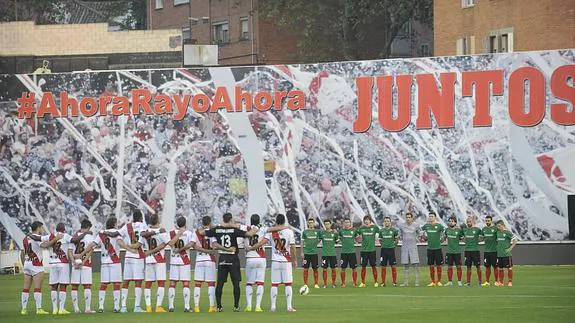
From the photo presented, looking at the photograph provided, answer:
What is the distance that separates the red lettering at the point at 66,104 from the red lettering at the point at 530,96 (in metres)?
17.3

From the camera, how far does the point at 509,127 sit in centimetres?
5244

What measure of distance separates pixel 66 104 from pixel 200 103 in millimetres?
5588

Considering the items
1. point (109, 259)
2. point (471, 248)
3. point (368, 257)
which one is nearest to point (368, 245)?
point (368, 257)

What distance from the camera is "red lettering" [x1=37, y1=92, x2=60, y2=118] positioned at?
187ft

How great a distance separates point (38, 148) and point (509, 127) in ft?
61.8

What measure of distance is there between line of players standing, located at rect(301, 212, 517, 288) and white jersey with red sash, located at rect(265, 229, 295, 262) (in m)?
8.68

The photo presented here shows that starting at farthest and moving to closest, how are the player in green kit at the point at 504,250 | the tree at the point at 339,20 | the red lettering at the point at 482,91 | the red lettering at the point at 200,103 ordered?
the tree at the point at 339,20
the red lettering at the point at 200,103
the red lettering at the point at 482,91
the player in green kit at the point at 504,250

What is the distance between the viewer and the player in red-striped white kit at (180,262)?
3328 cm

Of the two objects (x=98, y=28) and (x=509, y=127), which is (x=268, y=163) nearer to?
(x=509, y=127)

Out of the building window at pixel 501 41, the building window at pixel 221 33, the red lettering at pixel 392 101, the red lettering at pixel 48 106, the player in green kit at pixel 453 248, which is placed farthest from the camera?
the building window at pixel 221 33

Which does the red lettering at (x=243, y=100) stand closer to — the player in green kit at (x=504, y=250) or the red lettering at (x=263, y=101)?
the red lettering at (x=263, y=101)

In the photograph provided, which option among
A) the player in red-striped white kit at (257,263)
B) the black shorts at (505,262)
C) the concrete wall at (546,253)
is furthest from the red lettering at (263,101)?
the player in red-striped white kit at (257,263)

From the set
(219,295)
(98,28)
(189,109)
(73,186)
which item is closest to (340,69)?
(189,109)

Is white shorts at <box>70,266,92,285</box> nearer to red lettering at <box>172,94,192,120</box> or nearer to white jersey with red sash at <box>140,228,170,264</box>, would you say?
white jersey with red sash at <box>140,228,170,264</box>
